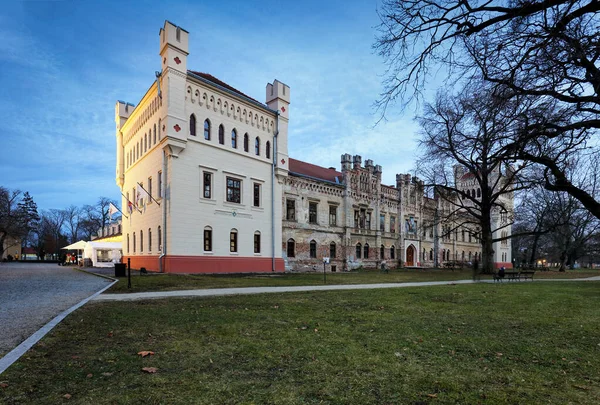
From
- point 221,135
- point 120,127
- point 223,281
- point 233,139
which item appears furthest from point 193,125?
point 120,127

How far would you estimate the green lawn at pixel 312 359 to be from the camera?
13.2 ft

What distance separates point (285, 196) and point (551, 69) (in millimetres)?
29706

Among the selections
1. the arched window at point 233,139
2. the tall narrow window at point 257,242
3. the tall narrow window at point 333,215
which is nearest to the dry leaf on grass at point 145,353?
the arched window at point 233,139

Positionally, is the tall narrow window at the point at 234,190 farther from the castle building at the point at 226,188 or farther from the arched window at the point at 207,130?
the arched window at the point at 207,130

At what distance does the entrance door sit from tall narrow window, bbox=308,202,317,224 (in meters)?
17.1

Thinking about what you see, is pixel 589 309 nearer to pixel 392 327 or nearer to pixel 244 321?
pixel 392 327

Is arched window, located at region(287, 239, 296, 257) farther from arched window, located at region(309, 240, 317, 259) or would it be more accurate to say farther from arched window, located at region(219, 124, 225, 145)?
arched window, located at region(219, 124, 225, 145)

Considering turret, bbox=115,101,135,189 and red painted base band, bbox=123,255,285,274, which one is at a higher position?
turret, bbox=115,101,135,189

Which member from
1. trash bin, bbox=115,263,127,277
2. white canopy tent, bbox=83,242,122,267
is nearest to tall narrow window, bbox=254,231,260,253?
trash bin, bbox=115,263,127,277

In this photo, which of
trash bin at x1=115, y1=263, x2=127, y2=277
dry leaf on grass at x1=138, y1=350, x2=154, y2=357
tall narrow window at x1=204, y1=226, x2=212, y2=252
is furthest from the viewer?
tall narrow window at x1=204, y1=226, x2=212, y2=252

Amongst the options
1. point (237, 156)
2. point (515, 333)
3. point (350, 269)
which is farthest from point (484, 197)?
point (515, 333)

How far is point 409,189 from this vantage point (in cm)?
4966

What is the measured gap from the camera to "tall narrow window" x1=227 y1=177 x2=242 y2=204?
99.9ft

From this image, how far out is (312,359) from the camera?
532 centimetres
